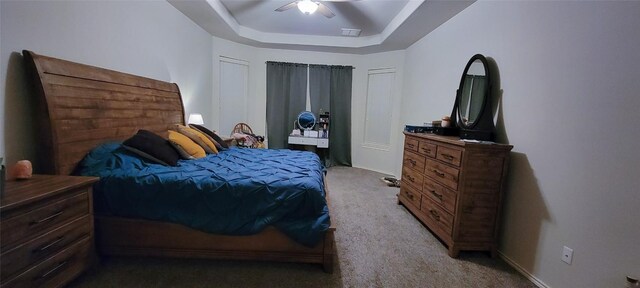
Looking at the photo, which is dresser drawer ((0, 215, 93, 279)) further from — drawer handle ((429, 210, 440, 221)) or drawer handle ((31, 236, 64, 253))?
drawer handle ((429, 210, 440, 221))

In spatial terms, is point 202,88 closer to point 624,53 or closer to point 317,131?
point 317,131

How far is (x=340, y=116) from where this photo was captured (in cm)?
536

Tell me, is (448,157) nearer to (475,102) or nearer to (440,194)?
(440,194)

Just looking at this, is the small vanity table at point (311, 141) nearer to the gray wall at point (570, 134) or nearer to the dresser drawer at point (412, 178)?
the dresser drawer at point (412, 178)

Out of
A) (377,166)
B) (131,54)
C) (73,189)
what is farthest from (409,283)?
(377,166)

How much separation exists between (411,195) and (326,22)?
2.85 metres

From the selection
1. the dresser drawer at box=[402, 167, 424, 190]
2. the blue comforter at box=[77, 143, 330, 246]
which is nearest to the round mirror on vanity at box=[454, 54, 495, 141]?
the dresser drawer at box=[402, 167, 424, 190]

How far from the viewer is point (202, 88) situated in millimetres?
4184

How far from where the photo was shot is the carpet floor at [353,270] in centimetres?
167

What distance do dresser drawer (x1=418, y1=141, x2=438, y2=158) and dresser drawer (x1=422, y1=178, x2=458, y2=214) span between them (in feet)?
0.84

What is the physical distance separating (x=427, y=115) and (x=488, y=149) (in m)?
1.80

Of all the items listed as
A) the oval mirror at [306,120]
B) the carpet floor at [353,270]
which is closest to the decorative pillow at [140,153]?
the carpet floor at [353,270]

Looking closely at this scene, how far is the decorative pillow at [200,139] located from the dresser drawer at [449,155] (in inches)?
91.7

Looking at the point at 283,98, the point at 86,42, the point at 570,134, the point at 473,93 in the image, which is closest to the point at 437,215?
the point at 570,134
